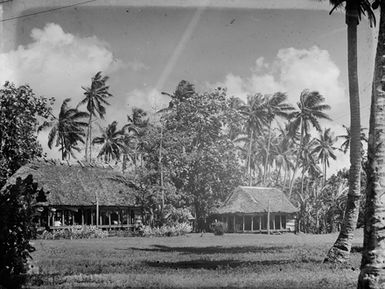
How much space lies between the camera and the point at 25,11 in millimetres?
12867

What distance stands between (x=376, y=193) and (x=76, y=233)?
27.1 m

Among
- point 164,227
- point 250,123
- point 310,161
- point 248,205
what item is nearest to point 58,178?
point 164,227

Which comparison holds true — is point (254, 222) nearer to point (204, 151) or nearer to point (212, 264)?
point (204, 151)

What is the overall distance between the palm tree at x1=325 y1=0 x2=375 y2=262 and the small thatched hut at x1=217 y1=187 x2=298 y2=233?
2769 cm

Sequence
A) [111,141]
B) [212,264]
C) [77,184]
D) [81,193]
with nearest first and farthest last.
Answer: [212,264] < [81,193] < [77,184] < [111,141]

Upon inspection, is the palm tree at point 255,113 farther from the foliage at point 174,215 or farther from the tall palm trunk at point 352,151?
the tall palm trunk at point 352,151

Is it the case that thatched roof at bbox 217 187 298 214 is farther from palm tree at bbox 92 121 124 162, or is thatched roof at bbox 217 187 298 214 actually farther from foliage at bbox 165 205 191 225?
palm tree at bbox 92 121 124 162

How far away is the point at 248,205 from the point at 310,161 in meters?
29.3

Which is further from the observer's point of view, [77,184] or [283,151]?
[283,151]

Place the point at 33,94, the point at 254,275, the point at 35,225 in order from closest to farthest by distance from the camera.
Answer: the point at 35,225 → the point at 254,275 → the point at 33,94

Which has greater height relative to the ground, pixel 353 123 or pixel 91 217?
pixel 353 123

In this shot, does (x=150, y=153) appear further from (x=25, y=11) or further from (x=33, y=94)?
(x=25, y=11)

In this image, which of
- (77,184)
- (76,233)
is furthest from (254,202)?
(76,233)

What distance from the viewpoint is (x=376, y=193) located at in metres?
10.6
